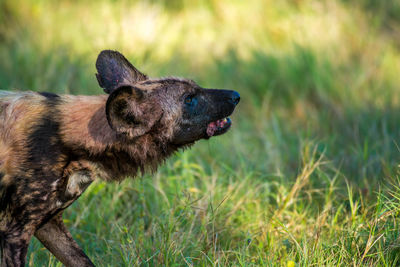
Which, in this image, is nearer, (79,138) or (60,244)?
(79,138)

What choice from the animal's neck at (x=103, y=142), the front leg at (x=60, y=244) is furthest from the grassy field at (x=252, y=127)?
the animal's neck at (x=103, y=142)

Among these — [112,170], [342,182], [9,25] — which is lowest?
[342,182]

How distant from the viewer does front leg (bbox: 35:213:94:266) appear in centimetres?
291

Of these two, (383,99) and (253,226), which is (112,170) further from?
(383,99)

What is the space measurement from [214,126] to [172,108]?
0.88 feet

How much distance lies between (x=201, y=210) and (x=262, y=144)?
1.48 metres

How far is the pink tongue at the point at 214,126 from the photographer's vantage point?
119 inches

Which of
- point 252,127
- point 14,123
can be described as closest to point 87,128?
point 14,123

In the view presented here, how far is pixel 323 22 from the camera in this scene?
6.11 metres

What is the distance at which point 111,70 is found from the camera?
124 inches

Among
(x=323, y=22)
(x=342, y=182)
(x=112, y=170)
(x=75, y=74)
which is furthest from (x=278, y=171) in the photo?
(x=323, y=22)

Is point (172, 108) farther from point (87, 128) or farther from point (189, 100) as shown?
point (87, 128)

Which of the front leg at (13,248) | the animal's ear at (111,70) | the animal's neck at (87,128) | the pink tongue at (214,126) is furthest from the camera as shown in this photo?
the animal's ear at (111,70)

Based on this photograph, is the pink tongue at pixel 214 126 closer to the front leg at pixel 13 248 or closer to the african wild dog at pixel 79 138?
the african wild dog at pixel 79 138
